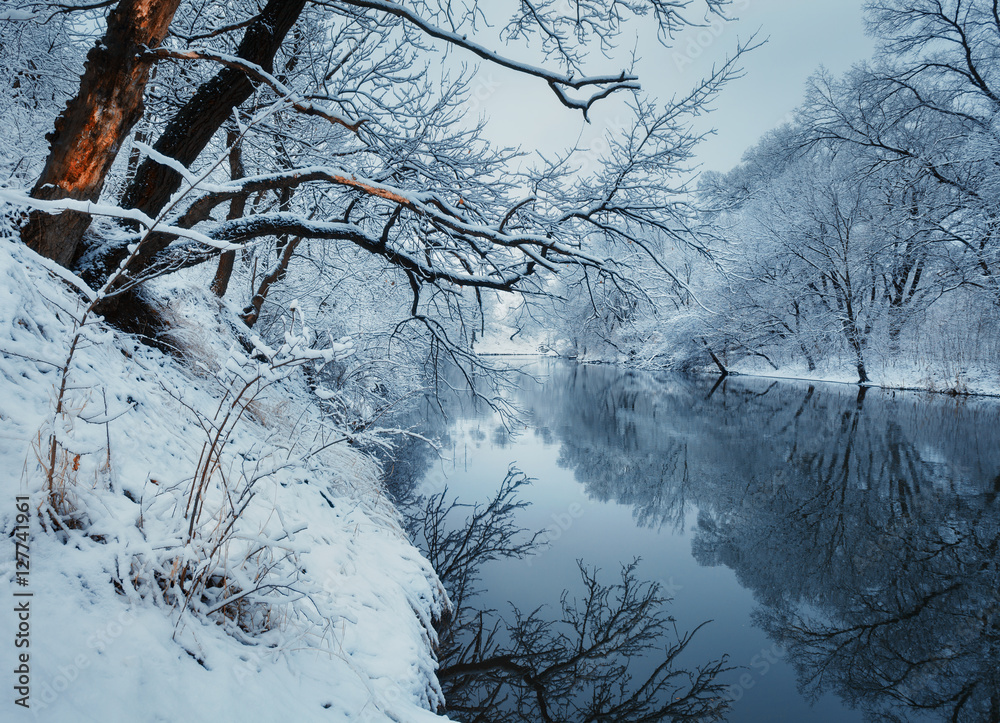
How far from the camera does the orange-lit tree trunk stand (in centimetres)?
256

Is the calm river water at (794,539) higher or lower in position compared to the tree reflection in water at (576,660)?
higher

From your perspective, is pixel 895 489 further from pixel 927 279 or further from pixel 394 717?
pixel 927 279

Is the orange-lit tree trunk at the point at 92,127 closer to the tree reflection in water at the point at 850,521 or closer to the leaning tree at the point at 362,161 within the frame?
the leaning tree at the point at 362,161

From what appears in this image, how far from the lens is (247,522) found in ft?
7.03

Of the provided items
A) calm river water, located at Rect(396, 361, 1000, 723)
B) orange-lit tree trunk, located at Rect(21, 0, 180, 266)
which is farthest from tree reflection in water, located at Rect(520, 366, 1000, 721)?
orange-lit tree trunk, located at Rect(21, 0, 180, 266)

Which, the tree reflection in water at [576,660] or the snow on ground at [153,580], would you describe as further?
the tree reflection in water at [576,660]

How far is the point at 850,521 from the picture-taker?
483cm

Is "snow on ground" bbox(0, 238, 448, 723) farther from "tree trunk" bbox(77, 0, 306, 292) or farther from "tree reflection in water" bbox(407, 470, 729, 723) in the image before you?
"tree trunk" bbox(77, 0, 306, 292)

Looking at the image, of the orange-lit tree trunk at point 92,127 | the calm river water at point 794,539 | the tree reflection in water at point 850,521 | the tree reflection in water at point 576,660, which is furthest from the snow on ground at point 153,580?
the tree reflection in water at point 850,521

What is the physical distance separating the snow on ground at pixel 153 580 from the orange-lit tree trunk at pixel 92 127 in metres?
0.67

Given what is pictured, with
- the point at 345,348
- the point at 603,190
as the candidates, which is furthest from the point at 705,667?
the point at 603,190

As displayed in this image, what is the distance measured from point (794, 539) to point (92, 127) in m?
6.21

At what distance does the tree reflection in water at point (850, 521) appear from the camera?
8.99 feet

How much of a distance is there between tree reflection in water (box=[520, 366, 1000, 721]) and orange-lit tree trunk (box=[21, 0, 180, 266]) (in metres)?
4.95
